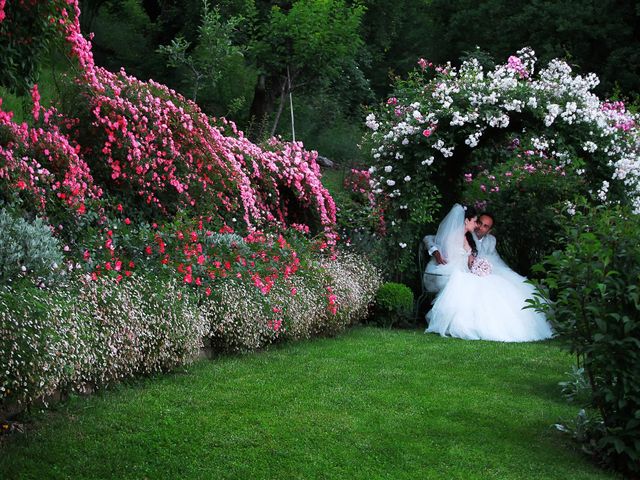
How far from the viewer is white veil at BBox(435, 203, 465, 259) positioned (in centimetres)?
1043

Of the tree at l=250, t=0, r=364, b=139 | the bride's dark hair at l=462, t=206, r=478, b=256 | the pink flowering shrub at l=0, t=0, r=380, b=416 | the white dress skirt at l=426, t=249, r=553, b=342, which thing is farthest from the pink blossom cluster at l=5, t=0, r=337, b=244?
the tree at l=250, t=0, r=364, b=139

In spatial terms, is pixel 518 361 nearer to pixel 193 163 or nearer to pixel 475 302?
pixel 475 302

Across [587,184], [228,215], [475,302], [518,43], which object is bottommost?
[475,302]

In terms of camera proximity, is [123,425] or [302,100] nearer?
[123,425]

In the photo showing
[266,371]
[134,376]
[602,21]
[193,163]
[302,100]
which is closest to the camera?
[134,376]

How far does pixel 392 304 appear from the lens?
31.5 ft

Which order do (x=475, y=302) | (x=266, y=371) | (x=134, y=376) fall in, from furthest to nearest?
(x=475, y=302)
(x=266, y=371)
(x=134, y=376)

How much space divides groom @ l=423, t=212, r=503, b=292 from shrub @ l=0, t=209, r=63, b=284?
5.98 meters

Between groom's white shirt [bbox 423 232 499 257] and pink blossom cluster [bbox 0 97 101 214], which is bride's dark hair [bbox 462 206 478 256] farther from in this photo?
pink blossom cluster [bbox 0 97 101 214]

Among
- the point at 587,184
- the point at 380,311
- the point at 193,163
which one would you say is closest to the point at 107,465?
the point at 193,163

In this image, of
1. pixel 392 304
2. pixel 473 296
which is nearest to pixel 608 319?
pixel 473 296

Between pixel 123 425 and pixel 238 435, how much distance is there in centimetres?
69

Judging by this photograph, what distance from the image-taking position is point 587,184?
10320 mm

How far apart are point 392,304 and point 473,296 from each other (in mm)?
964
